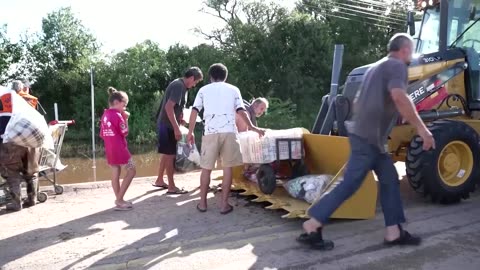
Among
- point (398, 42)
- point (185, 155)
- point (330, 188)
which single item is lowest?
point (330, 188)

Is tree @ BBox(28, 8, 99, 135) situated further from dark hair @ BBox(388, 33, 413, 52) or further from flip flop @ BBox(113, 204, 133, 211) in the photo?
dark hair @ BBox(388, 33, 413, 52)

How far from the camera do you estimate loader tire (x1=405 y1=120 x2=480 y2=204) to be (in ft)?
19.1

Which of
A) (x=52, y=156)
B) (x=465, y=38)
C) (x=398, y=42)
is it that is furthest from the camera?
(x=465, y=38)

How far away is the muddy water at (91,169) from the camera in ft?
42.6

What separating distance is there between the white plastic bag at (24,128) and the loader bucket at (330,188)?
2.68m

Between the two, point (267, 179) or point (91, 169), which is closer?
point (267, 179)

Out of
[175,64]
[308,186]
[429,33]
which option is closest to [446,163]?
[308,186]

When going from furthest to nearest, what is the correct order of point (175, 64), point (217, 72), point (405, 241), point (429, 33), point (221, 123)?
point (175, 64) → point (429, 33) → point (217, 72) → point (221, 123) → point (405, 241)

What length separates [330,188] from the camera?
4.65 meters

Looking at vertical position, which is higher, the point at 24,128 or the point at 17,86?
the point at 17,86

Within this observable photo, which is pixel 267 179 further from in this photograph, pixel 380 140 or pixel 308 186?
pixel 380 140

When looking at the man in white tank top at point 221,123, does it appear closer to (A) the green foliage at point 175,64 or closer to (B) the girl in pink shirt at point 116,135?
(B) the girl in pink shirt at point 116,135

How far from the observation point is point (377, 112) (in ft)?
14.4

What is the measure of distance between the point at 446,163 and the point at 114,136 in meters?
4.16
